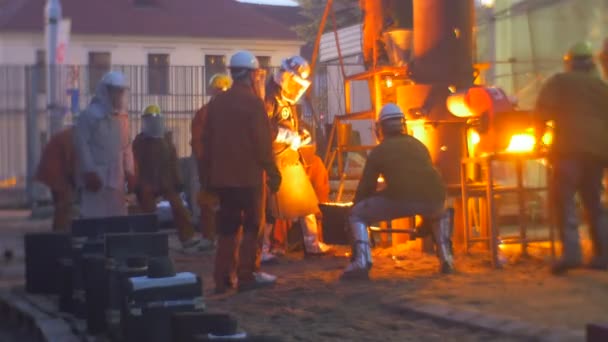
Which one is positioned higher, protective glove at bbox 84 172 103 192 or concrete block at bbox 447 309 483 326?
protective glove at bbox 84 172 103 192

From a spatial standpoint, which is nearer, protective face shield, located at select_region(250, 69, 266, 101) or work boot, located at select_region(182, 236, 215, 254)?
protective face shield, located at select_region(250, 69, 266, 101)

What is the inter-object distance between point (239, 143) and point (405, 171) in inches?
57.0

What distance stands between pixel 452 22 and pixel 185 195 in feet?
27.8

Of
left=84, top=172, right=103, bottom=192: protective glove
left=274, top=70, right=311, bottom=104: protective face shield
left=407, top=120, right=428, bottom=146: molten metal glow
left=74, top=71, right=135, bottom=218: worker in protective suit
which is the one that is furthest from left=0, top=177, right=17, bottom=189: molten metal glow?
left=407, top=120, right=428, bottom=146: molten metal glow

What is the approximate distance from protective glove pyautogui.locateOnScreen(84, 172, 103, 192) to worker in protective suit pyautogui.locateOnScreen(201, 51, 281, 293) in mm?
1629

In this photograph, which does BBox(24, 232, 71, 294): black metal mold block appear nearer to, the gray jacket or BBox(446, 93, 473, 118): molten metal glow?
the gray jacket

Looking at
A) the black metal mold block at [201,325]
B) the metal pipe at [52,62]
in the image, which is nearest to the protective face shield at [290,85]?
the black metal mold block at [201,325]

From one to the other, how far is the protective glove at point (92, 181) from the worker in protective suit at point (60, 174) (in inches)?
81.5

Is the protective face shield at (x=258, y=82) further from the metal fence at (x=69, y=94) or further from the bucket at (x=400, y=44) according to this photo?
the metal fence at (x=69, y=94)

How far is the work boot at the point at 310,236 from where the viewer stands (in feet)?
38.7

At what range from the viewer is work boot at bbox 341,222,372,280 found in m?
9.52

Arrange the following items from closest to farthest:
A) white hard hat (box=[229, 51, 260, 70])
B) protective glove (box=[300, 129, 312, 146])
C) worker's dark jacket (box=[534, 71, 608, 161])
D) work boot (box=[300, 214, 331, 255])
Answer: worker's dark jacket (box=[534, 71, 608, 161])
white hard hat (box=[229, 51, 260, 70])
protective glove (box=[300, 129, 312, 146])
work boot (box=[300, 214, 331, 255])

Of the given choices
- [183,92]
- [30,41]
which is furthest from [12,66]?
[30,41]

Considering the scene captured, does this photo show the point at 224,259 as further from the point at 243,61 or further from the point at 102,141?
the point at 102,141
